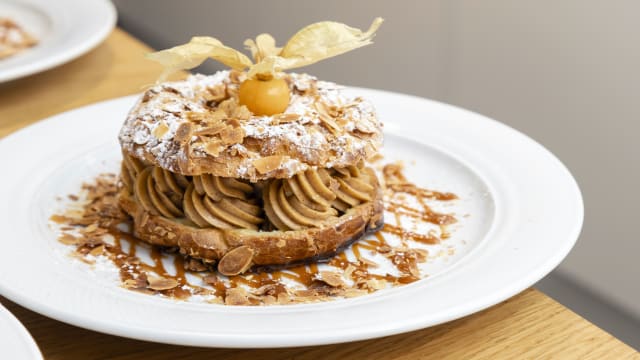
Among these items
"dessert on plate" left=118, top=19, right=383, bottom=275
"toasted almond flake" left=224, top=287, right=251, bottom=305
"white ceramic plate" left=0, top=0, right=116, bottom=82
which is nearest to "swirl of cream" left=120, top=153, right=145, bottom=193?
"dessert on plate" left=118, top=19, right=383, bottom=275

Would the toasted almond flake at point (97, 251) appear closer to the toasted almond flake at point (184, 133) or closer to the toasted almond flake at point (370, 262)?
the toasted almond flake at point (184, 133)

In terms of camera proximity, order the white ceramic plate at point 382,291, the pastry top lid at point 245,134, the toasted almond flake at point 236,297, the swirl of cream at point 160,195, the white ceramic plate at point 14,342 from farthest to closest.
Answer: the swirl of cream at point 160,195, the pastry top lid at point 245,134, the toasted almond flake at point 236,297, the white ceramic plate at point 382,291, the white ceramic plate at point 14,342

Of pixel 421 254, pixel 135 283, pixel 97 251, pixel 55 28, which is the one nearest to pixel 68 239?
pixel 97 251

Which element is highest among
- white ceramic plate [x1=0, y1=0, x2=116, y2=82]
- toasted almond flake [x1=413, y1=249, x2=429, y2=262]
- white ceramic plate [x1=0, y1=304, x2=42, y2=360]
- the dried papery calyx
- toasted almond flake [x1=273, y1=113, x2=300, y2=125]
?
the dried papery calyx

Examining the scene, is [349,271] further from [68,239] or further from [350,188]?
[68,239]

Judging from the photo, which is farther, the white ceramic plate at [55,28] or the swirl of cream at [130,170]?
the white ceramic plate at [55,28]

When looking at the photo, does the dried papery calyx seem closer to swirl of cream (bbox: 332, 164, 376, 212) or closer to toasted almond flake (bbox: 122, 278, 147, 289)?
swirl of cream (bbox: 332, 164, 376, 212)

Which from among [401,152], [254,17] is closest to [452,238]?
[401,152]

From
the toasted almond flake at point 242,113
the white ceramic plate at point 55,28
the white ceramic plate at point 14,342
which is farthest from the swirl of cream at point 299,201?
the white ceramic plate at point 55,28
